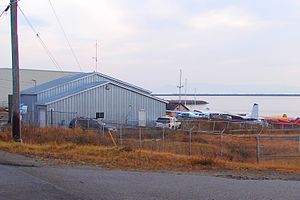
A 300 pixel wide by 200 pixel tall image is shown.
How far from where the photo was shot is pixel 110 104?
52344mm

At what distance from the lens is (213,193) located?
34.0 ft

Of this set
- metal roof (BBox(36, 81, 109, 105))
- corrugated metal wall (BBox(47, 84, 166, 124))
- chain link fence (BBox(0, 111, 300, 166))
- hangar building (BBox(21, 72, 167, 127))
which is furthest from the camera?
corrugated metal wall (BBox(47, 84, 166, 124))

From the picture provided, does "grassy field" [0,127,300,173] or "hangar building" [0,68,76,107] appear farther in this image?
"hangar building" [0,68,76,107]

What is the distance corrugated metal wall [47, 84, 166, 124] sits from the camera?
4975cm

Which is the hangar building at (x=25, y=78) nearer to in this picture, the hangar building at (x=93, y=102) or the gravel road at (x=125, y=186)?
the hangar building at (x=93, y=102)

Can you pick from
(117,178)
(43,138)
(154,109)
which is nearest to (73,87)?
(154,109)

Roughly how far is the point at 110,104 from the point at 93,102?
6.91 feet

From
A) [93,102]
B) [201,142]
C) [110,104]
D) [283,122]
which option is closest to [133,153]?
[201,142]

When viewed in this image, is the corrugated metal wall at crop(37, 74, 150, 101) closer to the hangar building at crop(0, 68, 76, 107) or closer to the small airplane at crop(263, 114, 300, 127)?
the small airplane at crop(263, 114, 300, 127)

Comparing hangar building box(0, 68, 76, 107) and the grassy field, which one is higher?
hangar building box(0, 68, 76, 107)

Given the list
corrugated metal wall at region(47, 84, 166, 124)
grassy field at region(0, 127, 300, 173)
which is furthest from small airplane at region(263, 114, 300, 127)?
grassy field at region(0, 127, 300, 173)

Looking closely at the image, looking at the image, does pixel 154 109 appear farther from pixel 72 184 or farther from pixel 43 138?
pixel 72 184

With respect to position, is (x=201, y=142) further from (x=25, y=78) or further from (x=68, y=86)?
(x=25, y=78)

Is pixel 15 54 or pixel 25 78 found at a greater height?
pixel 25 78
